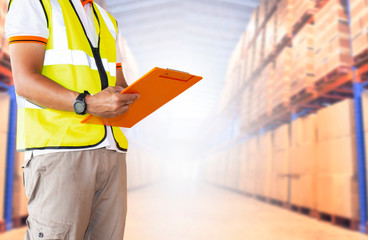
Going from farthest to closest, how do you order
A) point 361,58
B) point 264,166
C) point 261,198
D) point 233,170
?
point 233,170 < point 261,198 < point 264,166 < point 361,58

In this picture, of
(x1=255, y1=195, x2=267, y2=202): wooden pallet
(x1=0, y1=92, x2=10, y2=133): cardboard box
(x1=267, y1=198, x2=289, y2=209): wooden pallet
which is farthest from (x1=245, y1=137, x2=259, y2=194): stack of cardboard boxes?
(x1=0, y1=92, x2=10, y2=133): cardboard box

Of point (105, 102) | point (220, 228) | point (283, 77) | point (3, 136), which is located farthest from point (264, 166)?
point (105, 102)

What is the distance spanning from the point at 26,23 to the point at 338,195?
4.03 meters

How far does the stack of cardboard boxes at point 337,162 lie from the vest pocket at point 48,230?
3691 mm

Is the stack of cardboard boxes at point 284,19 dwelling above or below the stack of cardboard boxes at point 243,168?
above

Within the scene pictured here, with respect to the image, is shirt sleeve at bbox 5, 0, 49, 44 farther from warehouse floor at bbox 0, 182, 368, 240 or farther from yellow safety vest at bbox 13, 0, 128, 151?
warehouse floor at bbox 0, 182, 368, 240

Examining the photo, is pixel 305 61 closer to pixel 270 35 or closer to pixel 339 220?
pixel 270 35

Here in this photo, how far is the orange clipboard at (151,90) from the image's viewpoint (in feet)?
2.89

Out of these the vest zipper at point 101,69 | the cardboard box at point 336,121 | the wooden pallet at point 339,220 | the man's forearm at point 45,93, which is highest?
the cardboard box at point 336,121

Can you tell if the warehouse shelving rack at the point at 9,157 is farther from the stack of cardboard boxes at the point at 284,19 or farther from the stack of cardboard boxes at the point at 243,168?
the stack of cardboard boxes at the point at 243,168

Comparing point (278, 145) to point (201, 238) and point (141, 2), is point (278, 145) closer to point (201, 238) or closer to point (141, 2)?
point (201, 238)

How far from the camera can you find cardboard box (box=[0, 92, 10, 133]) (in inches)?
126

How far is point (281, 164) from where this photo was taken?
6.08 m

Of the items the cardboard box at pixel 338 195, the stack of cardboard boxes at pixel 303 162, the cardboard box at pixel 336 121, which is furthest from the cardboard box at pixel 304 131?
the cardboard box at pixel 338 195
